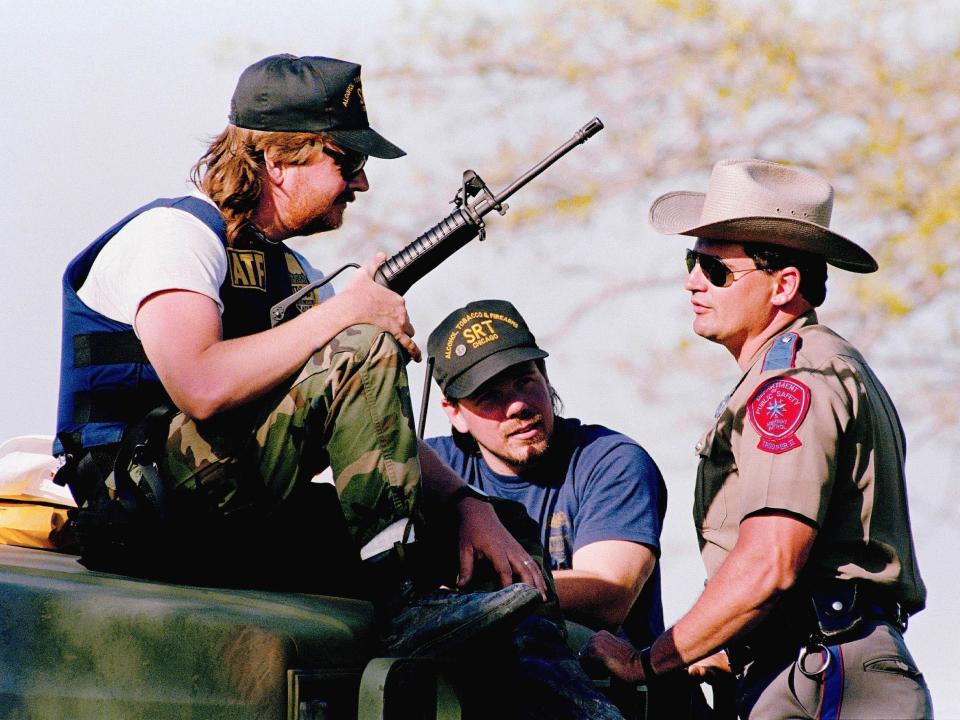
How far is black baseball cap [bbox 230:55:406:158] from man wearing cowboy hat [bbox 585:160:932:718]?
1.08 meters

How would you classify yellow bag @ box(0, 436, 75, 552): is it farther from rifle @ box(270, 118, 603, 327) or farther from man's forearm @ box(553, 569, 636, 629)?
man's forearm @ box(553, 569, 636, 629)

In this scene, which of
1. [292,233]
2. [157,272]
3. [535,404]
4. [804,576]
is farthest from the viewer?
[535,404]

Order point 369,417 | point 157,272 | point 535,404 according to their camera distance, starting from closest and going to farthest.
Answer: point 369,417, point 157,272, point 535,404

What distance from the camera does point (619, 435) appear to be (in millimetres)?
4645

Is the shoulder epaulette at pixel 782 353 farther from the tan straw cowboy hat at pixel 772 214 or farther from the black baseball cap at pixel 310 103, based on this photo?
the black baseball cap at pixel 310 103

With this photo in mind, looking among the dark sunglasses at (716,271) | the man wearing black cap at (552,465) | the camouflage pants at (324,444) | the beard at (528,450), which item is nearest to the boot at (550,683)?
the camouflage pants at (324,444)

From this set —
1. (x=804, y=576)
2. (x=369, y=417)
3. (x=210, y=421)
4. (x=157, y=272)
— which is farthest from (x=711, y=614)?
(x=157, y=272)

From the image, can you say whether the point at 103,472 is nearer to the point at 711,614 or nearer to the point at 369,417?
the point at 369,417

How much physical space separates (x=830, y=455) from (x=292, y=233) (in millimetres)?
1355

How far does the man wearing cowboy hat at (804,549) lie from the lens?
10.8 ft

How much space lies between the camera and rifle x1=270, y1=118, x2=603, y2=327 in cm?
347

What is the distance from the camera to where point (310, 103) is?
3594 millimetres

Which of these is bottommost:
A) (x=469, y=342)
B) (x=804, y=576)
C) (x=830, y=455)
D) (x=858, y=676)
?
(x=858, y=676)

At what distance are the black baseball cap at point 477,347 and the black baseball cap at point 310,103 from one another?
3.59 feet
